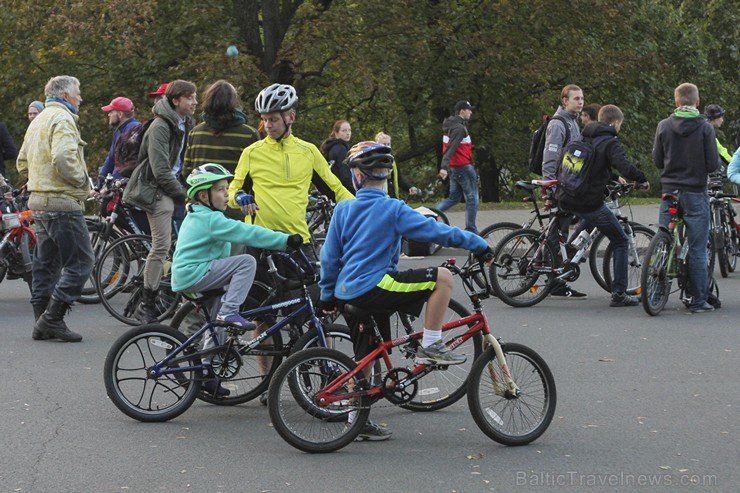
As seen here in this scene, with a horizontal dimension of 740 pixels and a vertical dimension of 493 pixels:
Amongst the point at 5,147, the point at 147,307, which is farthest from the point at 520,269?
the point at 5,147

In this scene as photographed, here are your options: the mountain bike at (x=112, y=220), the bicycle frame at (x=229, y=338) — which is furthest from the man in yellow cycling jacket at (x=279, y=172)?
the mountain bike at (x=112, y=220)

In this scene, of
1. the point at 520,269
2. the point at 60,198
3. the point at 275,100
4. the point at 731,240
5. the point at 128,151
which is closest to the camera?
the point at 275,100

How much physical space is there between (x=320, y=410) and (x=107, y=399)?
197 cm

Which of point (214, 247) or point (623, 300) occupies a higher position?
point (214, 247)

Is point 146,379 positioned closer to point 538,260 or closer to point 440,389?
point 440,389

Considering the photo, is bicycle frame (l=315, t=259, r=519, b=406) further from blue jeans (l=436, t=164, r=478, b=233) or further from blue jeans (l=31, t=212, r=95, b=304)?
blue jeans (l=436, t=164, r=478, b=233)

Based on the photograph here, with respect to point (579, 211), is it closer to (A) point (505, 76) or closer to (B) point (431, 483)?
(B) point (431, 483)

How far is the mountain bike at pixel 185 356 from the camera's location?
7148 mm

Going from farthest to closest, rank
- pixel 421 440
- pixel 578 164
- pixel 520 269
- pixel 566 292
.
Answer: pixel 566 292
pixel 520 269
pixel 578 164
pixel 421 440

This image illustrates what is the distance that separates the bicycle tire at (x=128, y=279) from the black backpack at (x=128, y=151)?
1.08m

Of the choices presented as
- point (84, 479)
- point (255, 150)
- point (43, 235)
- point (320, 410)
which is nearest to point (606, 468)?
point (320, 410)

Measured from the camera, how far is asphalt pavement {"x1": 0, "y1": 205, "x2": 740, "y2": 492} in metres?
6.03

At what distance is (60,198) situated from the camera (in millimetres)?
10039

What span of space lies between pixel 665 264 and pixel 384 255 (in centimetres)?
522
